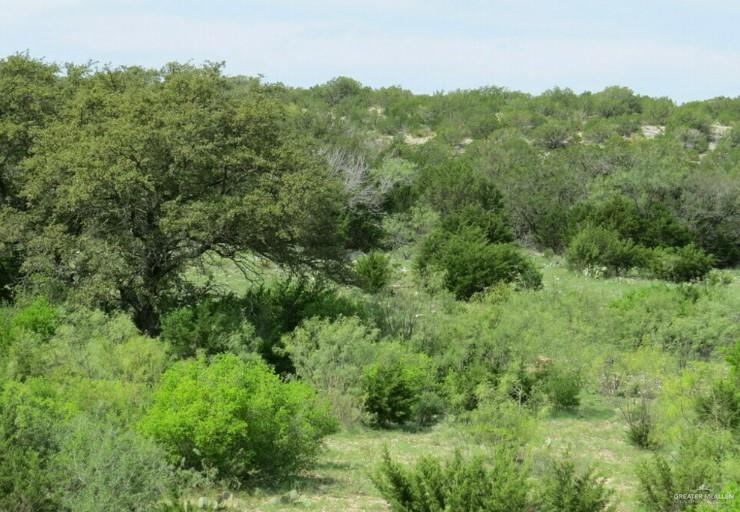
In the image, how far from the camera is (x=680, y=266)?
27.5 meters

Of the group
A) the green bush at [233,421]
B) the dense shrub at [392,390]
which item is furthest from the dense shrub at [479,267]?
the green bush at [233,421]

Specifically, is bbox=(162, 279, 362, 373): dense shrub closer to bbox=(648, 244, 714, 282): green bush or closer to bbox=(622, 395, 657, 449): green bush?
bbox=(622, 395, 657, 449): green bush

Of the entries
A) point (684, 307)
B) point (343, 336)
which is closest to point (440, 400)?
point (343, 336)

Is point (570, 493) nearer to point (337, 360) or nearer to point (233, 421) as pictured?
point (233, 421)

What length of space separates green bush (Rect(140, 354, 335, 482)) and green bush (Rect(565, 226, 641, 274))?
18.8 meters

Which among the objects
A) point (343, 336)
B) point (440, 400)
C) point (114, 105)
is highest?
point (114, 105)

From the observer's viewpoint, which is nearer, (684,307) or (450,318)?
(450,318)

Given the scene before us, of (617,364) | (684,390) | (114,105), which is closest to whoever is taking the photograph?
(684,390)

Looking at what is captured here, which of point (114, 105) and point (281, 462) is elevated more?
point (114, 105)

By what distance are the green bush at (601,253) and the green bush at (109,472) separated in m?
20.7

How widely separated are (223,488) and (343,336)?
5.16m

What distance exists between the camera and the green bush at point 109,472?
7.85 meters

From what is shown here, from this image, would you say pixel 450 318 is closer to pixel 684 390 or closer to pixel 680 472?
pixel 684 390

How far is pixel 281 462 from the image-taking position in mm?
9805
